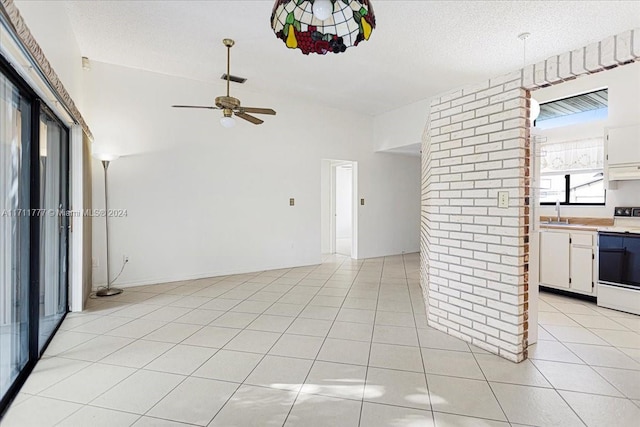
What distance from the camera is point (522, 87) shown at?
2332 mm

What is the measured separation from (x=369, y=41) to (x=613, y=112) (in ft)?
10.7

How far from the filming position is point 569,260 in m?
3.95

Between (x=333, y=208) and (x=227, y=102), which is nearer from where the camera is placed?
(x=227, y=102)

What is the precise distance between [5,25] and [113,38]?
2595 mm

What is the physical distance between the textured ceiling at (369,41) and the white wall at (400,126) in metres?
0.73

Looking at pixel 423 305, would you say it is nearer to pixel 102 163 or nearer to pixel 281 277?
pixel 281 277

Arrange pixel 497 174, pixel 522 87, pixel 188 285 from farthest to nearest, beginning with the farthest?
pixel 188 285
pixel 497 174
pixel 522 87

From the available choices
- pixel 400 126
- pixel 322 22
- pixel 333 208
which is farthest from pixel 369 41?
pixel 333 208

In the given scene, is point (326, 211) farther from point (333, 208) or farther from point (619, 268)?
point (619, 268)

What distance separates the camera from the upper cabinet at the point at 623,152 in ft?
12.0

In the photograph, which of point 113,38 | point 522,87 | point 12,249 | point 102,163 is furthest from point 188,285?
point 522,87

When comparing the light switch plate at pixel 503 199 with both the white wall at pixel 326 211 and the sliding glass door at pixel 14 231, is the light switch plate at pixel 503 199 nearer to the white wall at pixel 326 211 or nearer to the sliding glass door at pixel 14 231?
the sliding glass door at pixel 14 231

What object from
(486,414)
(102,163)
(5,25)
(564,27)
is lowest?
(486,414)

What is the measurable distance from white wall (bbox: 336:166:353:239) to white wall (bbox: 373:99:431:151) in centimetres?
266
